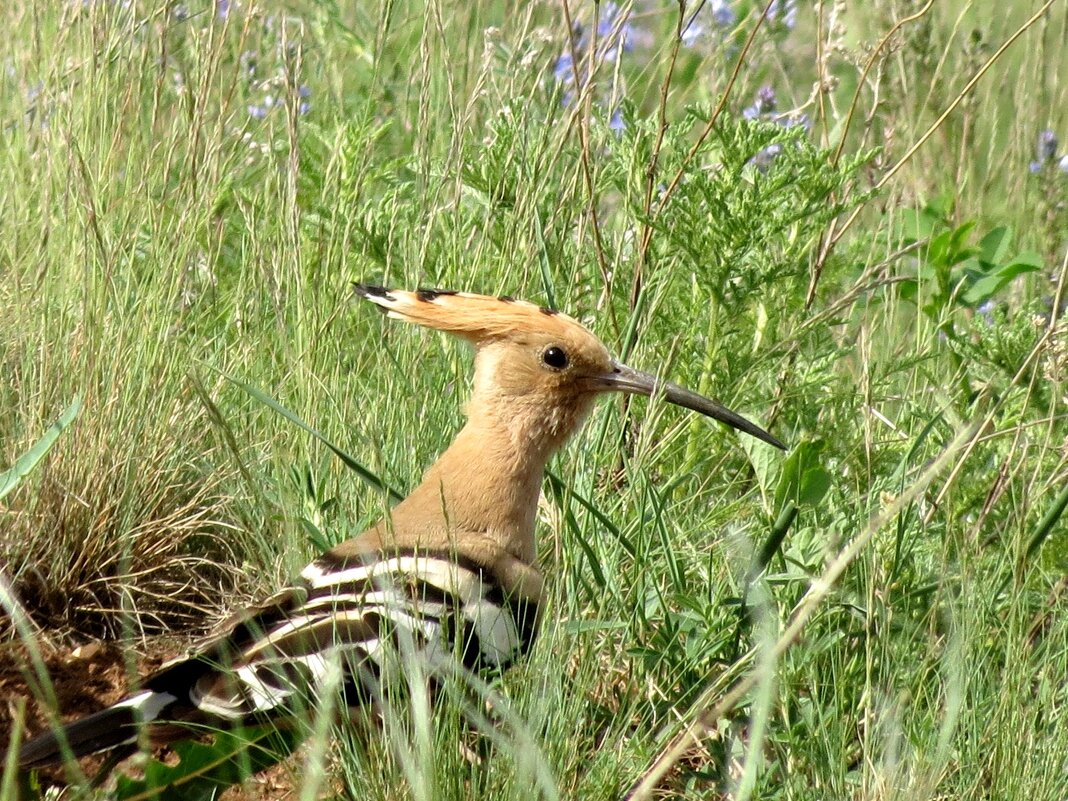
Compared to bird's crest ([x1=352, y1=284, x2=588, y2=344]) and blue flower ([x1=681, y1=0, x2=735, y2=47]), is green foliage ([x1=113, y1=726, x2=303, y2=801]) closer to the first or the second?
bird's crest ([x1=352, y1=284, x2=588, y2=344])

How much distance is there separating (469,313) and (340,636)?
2.09 ft

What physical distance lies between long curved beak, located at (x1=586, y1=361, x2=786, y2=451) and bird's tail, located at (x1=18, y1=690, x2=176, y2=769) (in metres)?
0.84

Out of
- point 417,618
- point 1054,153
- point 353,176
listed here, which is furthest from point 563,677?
point 1054,153

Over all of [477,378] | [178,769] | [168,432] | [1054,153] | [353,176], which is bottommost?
[178,769]

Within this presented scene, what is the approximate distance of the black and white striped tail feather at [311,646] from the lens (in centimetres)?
195

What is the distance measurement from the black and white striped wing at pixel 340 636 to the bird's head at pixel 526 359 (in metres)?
0.41

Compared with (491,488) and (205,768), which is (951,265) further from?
(205,768)

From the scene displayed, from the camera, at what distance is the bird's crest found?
247 cm

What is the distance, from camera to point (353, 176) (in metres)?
2.70

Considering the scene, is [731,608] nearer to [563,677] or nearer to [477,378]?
[563,677]

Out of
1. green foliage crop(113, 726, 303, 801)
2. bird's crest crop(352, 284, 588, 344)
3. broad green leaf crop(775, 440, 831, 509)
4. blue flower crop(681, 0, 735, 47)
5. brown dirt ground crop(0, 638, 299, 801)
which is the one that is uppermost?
blue flower crop(681, 0, 735, 47)

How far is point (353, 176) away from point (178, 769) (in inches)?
44.5

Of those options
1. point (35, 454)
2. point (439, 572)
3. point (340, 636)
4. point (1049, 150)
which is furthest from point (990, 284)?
point (35, 454)

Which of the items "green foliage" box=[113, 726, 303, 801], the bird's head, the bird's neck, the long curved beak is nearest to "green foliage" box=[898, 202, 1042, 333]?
the long curved beak
